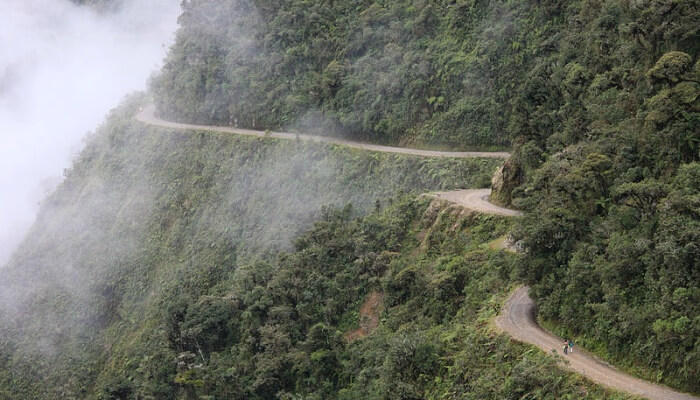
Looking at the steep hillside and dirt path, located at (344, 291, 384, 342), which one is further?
the steep hillside

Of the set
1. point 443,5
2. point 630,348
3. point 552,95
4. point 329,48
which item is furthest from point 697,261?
point 329,48

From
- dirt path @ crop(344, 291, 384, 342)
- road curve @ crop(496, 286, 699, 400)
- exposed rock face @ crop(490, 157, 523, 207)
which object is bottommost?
dirt path @ crop(344, 291, 384, 342)

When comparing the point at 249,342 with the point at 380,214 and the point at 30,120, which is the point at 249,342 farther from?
the point at 30,120

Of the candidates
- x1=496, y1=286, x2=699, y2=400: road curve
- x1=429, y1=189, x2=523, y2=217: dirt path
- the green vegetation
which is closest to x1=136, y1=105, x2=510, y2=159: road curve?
x1=429, y1=189, x2=523, y2=217: dirt path

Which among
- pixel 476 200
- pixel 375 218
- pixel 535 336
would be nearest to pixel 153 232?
pixel 375 218

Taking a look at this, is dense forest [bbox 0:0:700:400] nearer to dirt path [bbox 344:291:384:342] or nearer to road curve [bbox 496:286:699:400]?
dirt path [bbox 344:291:384:342]

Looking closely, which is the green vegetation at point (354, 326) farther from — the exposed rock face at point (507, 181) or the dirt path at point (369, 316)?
the exposed rock face at point (507, 181)

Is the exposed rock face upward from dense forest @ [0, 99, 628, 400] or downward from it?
upward

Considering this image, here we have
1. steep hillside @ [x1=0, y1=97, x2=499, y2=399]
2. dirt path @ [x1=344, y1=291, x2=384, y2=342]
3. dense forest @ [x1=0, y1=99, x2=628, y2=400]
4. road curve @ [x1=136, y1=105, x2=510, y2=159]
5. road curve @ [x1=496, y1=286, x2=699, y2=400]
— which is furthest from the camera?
steep hillside @ [x1=0, y1=97, x2=499, y2=399]
